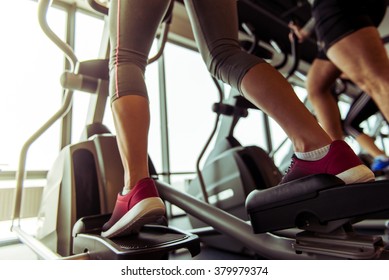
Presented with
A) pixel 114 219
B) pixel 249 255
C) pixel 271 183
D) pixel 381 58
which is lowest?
pixel 249 255

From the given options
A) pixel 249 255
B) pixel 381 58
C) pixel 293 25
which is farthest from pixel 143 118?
pixel 293 25

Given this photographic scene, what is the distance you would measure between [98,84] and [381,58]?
1156mm

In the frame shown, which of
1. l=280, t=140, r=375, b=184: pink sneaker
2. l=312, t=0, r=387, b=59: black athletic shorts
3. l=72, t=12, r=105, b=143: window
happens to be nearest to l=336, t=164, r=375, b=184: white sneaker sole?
l=280, t=140, r=375, b=184: pink sneaker

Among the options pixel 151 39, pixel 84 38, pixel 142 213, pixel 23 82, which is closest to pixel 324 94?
pixel 151 39

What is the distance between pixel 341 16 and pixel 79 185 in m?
1.18

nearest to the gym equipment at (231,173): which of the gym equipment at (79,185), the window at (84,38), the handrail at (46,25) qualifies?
the gym equipment at (79,185)

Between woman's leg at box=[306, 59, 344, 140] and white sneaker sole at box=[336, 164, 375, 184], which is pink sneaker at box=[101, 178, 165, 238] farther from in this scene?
woman's leg at box=[306, 59, 344, 140]

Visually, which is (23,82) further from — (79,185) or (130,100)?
(130,100)

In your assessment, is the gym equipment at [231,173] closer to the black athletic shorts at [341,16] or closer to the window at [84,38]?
the black athletic shorts at [341,16]

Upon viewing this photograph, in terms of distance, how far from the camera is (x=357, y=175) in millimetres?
609

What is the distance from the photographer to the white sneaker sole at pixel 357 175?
0.61 m

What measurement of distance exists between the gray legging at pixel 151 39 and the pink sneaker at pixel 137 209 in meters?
0.27

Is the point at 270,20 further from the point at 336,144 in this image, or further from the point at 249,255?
the point at 336,144

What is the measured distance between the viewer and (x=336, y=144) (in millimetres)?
624
